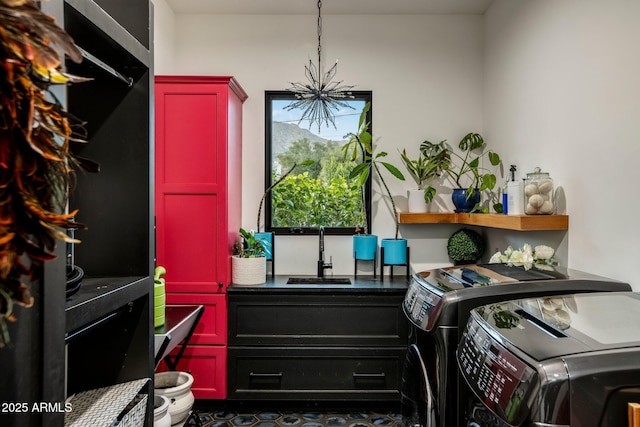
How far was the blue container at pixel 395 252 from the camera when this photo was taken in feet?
10.6

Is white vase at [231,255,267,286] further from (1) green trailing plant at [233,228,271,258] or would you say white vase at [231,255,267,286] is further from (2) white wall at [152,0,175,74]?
(2) white wall at [152,0,175,74]

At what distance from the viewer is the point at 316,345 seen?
2.88m

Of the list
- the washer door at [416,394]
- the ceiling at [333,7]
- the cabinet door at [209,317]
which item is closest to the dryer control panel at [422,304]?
the washer door at [416,394]

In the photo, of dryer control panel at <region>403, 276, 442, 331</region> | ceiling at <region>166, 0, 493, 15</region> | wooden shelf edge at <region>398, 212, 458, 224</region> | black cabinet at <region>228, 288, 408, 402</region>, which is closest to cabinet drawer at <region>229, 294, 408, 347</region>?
black cabinet at <region>228, 288, 408, 402</region>

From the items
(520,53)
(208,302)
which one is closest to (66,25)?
(208,302)

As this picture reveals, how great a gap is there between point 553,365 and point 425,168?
2523 millimetres

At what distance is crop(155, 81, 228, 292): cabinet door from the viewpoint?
9.49 ft

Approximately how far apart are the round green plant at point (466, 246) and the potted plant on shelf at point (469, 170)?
20cm

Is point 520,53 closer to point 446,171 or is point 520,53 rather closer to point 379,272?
point 446,171

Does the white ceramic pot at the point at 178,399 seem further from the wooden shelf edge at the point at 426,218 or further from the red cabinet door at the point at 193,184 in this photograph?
the wooden shelf edge at the point at 426,218

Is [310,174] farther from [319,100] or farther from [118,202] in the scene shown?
[118,202]

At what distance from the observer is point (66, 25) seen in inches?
38.1

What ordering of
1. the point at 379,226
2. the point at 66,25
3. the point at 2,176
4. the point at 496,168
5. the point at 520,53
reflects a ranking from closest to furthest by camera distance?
the point at 2,176
the point at 66,25
the point at 520,53
the point at 496,168
the point at 379,226

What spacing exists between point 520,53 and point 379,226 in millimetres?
1555
